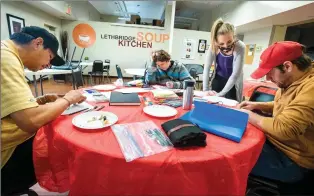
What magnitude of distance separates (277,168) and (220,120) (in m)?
0.43

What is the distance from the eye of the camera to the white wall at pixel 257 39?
5.10m

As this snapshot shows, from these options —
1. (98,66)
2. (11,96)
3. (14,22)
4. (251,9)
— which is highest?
(251,9)

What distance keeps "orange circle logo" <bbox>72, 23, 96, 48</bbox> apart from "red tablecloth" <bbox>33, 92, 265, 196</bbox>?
7200mm

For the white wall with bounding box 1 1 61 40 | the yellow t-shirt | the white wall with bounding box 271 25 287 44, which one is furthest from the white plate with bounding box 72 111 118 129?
the white wall with bounding box 271 25 287 44

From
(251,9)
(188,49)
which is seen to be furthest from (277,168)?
(188,49)

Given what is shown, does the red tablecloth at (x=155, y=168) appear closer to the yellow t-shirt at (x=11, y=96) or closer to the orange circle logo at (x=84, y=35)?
the yellow t-shirt at (x=11, y=96)

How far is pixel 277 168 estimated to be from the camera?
97 cm

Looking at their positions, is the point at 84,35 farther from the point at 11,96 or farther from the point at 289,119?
the point at 289,119

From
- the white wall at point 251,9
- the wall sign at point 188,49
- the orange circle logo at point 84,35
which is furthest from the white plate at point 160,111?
the orange circle logo at point 84,35

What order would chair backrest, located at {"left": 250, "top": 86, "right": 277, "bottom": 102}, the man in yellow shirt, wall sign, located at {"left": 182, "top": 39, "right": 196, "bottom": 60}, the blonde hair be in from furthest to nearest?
wall sign, located at {"left": 182, "top": 39, "right": 196, "bottom": 60}, the blonde hair, chair backrest, located at {"left": 250, "top": 86, "right": 277, "bottom": 102}, the man in yellow shirt

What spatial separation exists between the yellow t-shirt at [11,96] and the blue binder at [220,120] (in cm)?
78

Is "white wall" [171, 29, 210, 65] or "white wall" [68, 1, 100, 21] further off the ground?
"white wall" [68, 1, 100, 21]

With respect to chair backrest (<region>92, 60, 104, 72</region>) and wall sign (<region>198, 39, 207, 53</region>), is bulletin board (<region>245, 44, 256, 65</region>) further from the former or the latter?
chair backrest (<region>92, 60, 104, 72</region>)

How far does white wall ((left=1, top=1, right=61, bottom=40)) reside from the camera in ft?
13.6
